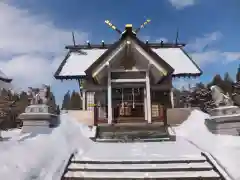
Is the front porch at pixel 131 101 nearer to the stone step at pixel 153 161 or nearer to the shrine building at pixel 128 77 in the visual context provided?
the shrine building at pixel 128 77

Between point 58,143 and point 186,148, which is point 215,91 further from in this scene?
point 58,143

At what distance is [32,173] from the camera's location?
6.25m

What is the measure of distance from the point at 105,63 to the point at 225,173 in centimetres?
935

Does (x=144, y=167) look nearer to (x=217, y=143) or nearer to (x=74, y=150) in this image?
(x=74, y=150)

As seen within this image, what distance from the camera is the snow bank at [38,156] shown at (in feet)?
20.1

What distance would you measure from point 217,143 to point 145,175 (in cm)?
394

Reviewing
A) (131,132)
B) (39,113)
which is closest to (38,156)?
(39,113)

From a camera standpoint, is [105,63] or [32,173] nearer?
[32,173]

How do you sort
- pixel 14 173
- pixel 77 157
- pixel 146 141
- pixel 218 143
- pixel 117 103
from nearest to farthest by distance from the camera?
pixel 14 173 < pixel 77 157 < pixel 218 143 < pixel 146 141 < pixel 117 103

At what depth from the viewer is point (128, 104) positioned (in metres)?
16.9

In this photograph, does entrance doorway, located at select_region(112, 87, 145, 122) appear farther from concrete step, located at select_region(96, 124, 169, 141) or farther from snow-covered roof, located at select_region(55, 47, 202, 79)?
snow-covered roof, located at select_region(55, 47, 202, 79)

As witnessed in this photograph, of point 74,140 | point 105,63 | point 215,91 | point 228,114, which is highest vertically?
point 105,63

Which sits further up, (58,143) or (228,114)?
(228,114)

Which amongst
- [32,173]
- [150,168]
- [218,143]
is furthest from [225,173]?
[32,173]
